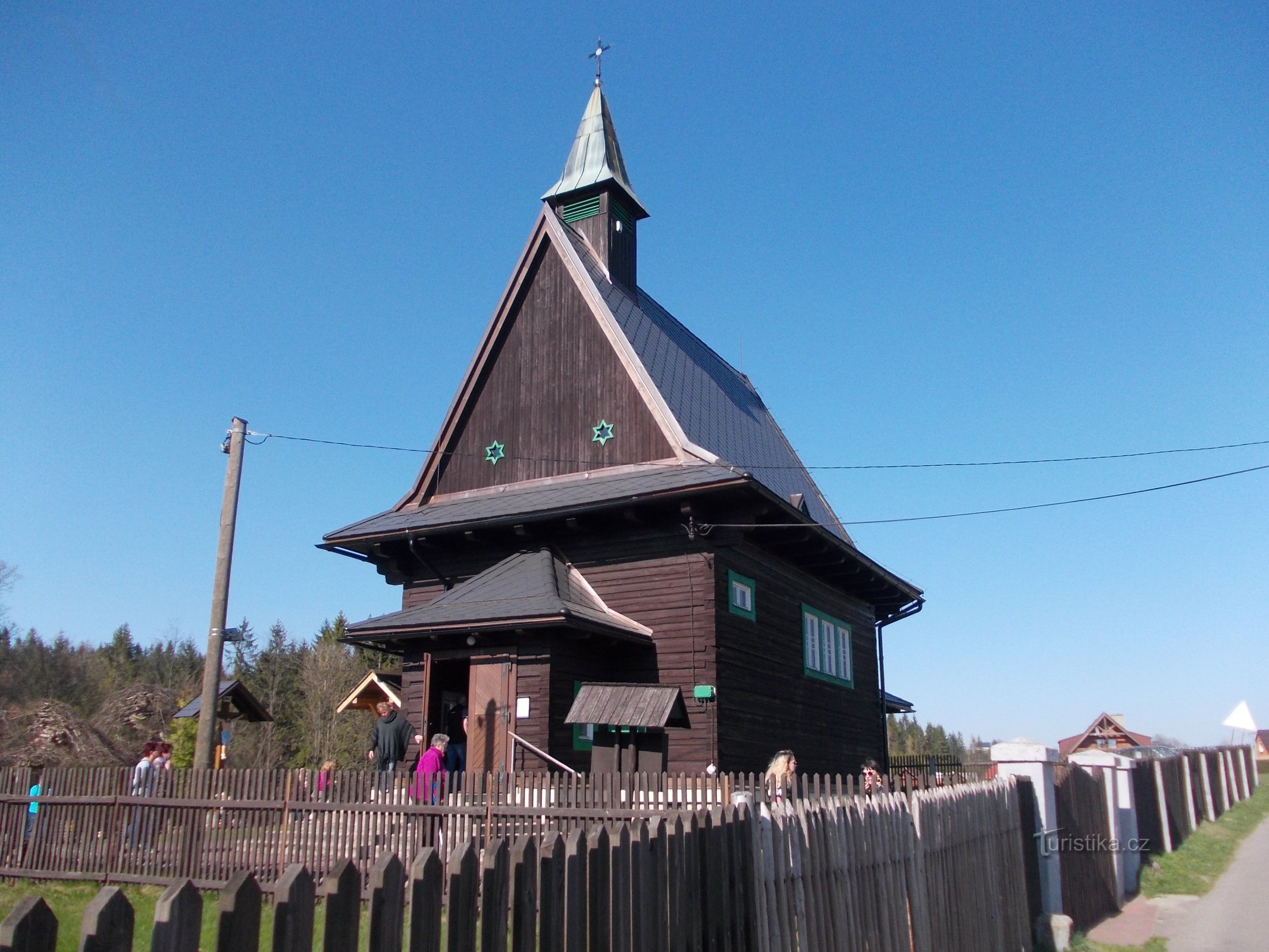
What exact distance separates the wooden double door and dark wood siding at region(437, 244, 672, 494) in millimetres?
4832

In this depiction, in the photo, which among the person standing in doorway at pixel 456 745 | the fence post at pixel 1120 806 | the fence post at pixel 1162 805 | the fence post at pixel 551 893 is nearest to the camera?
the fence post at pixel 551 893

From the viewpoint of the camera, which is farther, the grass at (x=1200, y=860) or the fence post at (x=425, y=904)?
the grass at (x=1200, y=860)

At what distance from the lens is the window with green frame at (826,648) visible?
1995 cm

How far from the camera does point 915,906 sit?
671cm

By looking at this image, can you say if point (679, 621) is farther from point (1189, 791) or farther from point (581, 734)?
point (1189, 791)

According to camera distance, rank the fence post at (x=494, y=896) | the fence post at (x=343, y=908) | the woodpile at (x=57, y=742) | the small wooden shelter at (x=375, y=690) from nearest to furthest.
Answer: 1. the fence post at (x=343, y=908)
2. the fence post at (x=494, y=896)
3. the small wooden shelter at (x=375, y=690)
4. the woodpile at (x=57, y=742)

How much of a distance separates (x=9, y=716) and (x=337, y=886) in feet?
109

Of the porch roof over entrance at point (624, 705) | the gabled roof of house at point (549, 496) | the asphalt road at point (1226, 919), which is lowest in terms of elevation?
the asphalt road at point (1226, 919)

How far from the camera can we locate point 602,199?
2381 cm

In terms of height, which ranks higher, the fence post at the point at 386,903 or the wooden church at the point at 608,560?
the wooden church at the point at 608,560

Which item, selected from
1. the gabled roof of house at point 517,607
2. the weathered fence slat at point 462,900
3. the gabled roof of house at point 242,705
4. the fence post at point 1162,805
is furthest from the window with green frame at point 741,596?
the weathered fence slat at point 462,900

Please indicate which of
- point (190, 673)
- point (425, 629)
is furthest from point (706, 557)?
point (190, 673)

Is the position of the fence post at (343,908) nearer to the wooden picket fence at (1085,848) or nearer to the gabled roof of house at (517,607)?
the wooden picket fence at (1085,848)

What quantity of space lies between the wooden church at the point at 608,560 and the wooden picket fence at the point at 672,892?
258 inches
